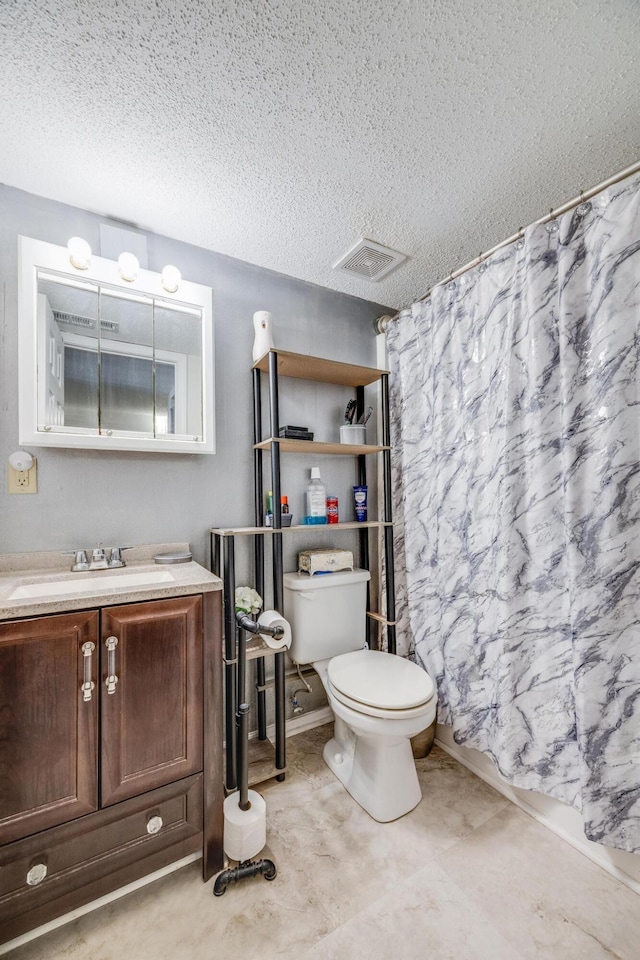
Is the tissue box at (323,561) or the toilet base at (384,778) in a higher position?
the tissue box at (323,561)

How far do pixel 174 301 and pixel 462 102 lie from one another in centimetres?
119

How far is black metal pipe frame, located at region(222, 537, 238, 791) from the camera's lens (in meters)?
1.51

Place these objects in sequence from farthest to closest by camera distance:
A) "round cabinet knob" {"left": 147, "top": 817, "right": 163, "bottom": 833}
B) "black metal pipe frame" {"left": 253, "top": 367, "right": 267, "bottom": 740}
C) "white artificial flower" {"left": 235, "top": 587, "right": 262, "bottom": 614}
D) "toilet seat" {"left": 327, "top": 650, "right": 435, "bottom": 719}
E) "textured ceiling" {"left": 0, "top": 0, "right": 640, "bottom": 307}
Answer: "black metal pipe frame" {"left": 253, "top": 367, "right": 267, "bottom": 740}, "white artificial flower" {"left": 235, "top": 587, "right": 262, "bottom": 614}, "toilet seat" {"left": 327, "top": 650, "right": 435, "bottom": 719}, "round cabinet knob" {"left": 147, "top": 817, "right": 163, "bottom": 833}, "textured ceiling" {"left": 0, "top": 0, "right": 640, "bottom": 307}

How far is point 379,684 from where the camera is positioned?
4.97 feet

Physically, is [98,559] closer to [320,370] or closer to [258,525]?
[258,525]

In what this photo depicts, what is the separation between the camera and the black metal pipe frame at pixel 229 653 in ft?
4.94

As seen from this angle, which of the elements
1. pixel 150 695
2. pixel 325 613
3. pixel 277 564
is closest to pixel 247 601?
pixel 277 564

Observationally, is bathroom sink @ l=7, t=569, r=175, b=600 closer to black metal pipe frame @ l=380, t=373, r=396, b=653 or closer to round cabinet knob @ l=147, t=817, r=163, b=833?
round cabinet knob @ l=147, t=817, r=163, b=833

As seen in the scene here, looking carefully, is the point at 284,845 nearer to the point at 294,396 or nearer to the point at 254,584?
the point at 254,584

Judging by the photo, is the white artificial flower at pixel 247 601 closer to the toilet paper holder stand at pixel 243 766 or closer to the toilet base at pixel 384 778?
the toilet paper holder stand at pixel 243 766

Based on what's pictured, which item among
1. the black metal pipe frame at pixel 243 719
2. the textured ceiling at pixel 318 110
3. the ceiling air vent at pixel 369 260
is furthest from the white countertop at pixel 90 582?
the ceiling air vent at pixel 369 260

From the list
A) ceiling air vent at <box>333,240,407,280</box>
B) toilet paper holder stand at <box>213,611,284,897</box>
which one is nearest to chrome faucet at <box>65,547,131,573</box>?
toilet paper holder stand at <box>213,611,284,897</box>

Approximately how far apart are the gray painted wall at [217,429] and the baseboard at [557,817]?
1176mm

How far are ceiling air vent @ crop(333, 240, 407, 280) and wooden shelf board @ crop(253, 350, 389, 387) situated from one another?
0.44 m
